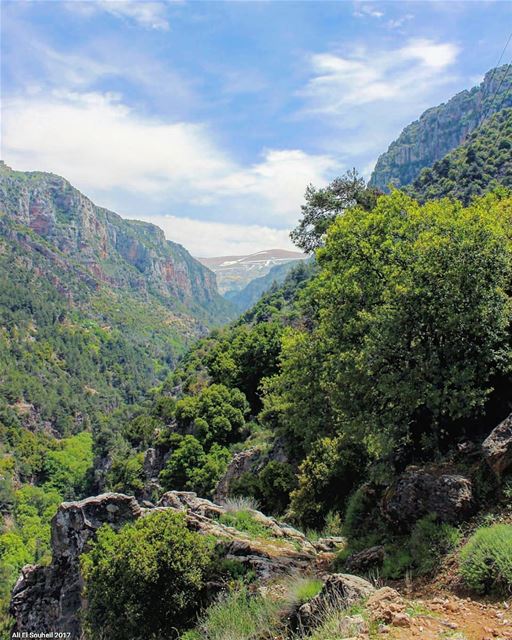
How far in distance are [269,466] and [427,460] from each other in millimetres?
12139

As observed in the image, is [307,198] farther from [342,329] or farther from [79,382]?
[79,382]

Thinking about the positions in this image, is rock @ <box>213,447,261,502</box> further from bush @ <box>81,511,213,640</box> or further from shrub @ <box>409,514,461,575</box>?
shrub @ <box>409,514,461,575</box>

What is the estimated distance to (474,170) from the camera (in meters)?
89.9

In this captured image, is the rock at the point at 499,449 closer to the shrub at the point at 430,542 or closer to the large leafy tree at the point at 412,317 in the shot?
the large leafy tree at the point at 412,317

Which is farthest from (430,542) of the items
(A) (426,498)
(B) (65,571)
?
(B) (65,571)

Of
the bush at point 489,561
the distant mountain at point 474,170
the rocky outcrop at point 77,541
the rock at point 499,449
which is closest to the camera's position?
the bush at point 489,561

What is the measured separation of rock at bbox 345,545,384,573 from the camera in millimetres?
10223

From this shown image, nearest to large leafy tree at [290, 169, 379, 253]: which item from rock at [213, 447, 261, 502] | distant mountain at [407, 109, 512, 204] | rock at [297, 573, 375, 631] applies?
rock at [213, 447, 261, 502]

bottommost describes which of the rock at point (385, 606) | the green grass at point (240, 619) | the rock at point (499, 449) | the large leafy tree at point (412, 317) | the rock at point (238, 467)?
the rock at point (238, 467)

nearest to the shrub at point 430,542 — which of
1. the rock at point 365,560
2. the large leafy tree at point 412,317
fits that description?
the rock at point 365,560

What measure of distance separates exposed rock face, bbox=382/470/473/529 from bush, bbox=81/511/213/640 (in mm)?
5004

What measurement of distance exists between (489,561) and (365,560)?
12.0ft

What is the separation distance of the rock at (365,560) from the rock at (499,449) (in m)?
3.09

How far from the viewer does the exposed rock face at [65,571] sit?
1641cm
